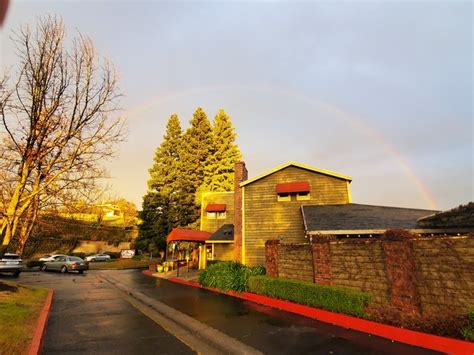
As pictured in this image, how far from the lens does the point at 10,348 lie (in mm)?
5914

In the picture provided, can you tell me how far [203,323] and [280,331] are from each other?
2.63 metres

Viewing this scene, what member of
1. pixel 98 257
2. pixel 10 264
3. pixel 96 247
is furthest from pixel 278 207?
pixel 96 247

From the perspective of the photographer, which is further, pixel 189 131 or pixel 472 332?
pixel 189 131

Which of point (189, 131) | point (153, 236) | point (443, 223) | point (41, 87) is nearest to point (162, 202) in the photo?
point (153, 236)

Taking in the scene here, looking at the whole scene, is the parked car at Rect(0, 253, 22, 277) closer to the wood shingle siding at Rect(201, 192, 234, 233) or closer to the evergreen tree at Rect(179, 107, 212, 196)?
the wood shingle siding at Rect(201, 192, 234, 233)

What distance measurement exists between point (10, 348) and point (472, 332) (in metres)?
10.7

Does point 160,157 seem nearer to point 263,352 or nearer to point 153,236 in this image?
point 153,236

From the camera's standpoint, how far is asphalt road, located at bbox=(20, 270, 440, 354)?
6855mm

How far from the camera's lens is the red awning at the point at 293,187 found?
2140 centimetres

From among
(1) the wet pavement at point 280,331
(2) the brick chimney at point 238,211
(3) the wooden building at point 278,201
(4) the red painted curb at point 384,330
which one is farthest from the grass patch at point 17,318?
(3) the wooden building at point 278,201

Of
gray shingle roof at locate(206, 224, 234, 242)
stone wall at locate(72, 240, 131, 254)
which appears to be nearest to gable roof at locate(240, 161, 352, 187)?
gray shingle roof at locate(206, 224, 234, 242)

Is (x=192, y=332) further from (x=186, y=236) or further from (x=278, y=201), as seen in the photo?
(x=186, y=236)

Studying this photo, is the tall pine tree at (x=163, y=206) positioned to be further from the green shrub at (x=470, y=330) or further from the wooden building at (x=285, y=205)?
the green shrub at (x=470, y=330)

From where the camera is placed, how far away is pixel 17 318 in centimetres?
821
